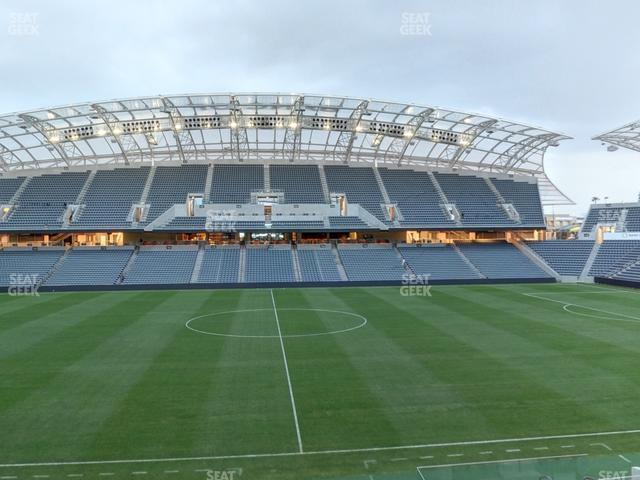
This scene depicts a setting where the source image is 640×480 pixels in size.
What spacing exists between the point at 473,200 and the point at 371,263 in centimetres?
A: 1516

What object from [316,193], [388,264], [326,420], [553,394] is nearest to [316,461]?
[326,420]

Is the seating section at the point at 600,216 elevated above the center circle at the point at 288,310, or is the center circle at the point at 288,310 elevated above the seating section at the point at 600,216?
the seating section at the point at 600,216

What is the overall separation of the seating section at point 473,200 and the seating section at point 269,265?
18.6m

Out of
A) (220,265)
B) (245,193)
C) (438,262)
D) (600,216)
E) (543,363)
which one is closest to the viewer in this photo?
(543,363)

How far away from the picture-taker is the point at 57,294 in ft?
113

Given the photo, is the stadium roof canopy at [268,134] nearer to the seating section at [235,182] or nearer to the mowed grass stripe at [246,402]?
the seating section at [235,182]

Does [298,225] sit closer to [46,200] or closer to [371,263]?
[371,263]

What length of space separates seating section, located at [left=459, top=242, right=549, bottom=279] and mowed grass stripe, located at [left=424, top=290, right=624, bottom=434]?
60.0 feet

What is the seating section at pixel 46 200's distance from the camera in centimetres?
4322

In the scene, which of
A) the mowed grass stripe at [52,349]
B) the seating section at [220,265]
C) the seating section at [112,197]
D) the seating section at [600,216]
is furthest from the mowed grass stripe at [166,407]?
the seating section at [600,216]

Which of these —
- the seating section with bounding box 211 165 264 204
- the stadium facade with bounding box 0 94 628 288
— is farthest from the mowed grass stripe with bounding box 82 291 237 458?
the seating section with bounding box 211 165 264 204

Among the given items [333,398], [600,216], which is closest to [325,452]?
[333,398]

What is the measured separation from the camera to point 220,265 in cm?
4162

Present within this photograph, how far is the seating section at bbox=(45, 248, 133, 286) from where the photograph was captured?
125 ft
